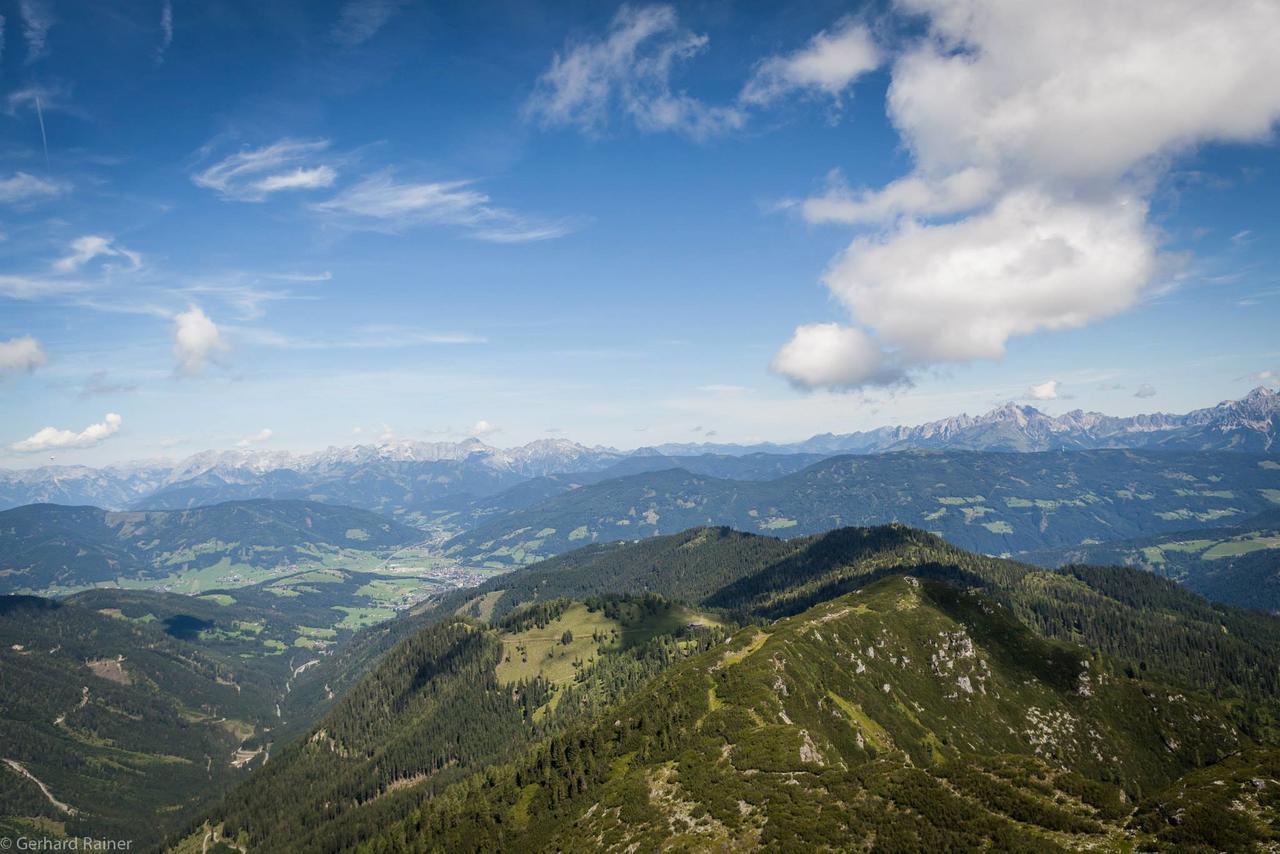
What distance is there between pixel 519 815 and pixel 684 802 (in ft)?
207

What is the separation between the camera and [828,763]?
4776 inches

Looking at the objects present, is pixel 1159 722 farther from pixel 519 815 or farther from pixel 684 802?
pixel 519 815

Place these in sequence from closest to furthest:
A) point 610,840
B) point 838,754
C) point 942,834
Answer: point 942,834, point 610,840, point 838,754

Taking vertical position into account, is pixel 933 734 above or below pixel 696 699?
below

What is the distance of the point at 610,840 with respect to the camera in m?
111

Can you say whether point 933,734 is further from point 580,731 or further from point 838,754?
point 580,731

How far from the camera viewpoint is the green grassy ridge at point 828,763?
8550 centimetres

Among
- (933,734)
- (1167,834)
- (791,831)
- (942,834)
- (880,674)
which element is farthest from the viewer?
(880,674)

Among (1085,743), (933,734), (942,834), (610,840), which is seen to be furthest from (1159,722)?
(610,840)

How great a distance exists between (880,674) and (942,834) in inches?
4642

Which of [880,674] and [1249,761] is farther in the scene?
[880,674]

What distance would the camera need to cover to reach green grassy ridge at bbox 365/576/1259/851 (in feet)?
281

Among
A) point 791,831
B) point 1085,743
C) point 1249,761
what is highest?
point 1249,761

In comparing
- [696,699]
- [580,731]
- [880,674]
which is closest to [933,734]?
[880,674]
